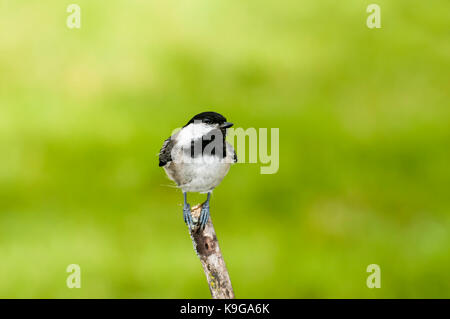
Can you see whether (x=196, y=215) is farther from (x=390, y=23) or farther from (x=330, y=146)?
(x=390, y=23)

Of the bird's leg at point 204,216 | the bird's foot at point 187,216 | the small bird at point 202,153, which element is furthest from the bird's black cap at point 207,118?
the bird's foot at point 187,216

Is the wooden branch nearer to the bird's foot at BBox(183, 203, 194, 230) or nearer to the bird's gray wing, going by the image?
the bird's foot at BBox(183, 203, 194, 230)

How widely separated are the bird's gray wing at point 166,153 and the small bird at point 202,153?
0.31ft

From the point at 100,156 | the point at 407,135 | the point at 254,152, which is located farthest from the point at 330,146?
the point at 254,152

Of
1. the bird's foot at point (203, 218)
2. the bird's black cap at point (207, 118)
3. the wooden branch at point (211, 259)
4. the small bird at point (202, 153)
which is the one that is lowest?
the wooden branch at point (211, 259)

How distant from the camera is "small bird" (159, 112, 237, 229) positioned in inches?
150

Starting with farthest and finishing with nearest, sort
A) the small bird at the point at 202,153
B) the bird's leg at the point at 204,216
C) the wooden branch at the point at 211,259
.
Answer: the bird's leg at the point at 204,216 → the wooden branch at the point at 211,259 → the small bird at the point at 202,153

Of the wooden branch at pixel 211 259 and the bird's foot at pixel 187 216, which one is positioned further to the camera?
the bird's foot at pixel 187 216

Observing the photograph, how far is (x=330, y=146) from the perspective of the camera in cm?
857

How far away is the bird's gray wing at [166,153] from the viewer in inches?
162

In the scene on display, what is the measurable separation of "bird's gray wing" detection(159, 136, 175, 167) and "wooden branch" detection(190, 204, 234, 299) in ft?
1.52

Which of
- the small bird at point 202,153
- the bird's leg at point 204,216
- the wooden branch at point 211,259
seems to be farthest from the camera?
the bird's leg at point 204,216

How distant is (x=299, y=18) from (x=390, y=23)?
166 cm

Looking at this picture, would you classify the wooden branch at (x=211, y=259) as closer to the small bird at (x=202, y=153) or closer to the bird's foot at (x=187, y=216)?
the bird's foot at (x=187, y=216)
